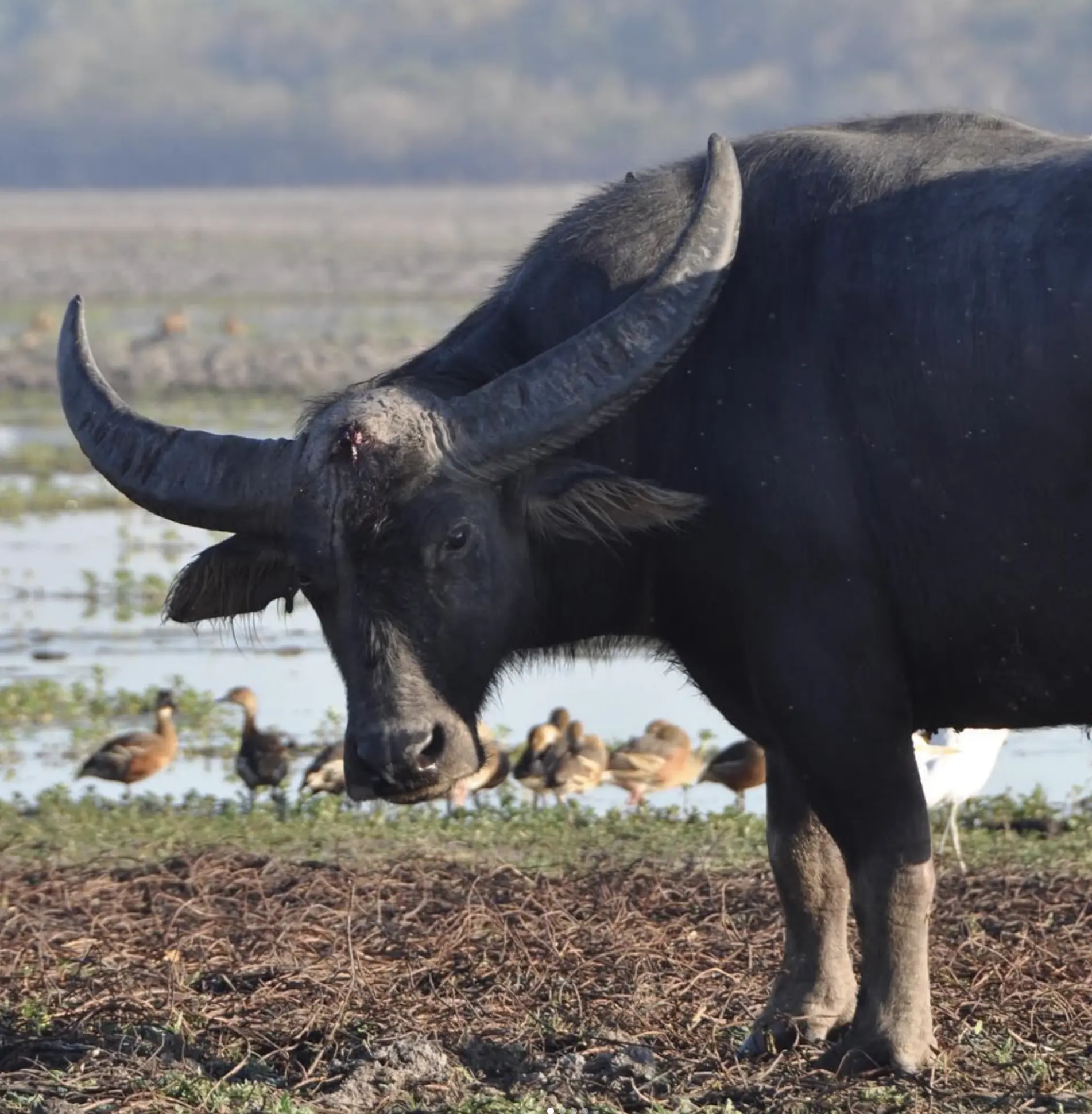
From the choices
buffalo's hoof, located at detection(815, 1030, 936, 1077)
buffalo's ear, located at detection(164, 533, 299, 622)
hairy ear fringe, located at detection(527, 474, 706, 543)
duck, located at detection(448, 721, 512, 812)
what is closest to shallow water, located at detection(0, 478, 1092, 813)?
duck, located at detection(448, 721, 512, 812)

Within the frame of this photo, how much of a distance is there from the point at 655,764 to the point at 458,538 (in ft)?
15.2

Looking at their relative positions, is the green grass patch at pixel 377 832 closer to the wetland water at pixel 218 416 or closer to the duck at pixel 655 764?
the duck at pixel 655 764

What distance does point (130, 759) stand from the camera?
364 inches

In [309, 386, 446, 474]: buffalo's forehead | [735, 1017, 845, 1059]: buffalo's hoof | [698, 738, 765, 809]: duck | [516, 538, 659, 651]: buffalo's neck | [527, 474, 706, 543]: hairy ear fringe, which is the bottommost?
[735, 1017, 845, 1059]: buffalo's hoof

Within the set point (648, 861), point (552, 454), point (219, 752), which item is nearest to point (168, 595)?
point (552, 454)

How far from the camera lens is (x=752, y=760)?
29.9 ft

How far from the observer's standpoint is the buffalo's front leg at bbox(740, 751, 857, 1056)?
5508 millimetres

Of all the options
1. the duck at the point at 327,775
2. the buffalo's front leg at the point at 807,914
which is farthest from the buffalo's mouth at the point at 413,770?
the duck at the point at 327,775

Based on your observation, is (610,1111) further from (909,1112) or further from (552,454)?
(552,454)

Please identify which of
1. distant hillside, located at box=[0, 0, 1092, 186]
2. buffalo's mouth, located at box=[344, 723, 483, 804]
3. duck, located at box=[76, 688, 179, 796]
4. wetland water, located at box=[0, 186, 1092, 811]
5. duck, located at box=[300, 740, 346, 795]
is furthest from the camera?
distant hillside, located at box=[0, 0, 1092, 186]

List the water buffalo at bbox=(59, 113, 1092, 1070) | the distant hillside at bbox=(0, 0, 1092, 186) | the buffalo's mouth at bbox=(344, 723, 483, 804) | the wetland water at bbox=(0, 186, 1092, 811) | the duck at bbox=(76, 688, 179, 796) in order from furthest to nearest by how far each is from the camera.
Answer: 1. the distant hillside at bbox=(0, 0, 1092, 186)
2. the wetland water at bbox=(0, 186, 1092, 811)
3. the duck at bbox=(76, 688, 179, 796)
4. the water buffalo at bbox=(59, 113, 1092, 1070)
5. the buffalo's mouth at bbox=(344, 723, 483, 804)

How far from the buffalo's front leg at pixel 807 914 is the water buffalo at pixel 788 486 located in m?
0.44

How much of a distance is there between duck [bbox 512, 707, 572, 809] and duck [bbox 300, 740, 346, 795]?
0.72 meters

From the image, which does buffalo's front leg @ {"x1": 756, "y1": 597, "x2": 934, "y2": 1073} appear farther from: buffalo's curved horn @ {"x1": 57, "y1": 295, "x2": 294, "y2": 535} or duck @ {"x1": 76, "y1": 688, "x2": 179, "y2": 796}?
duck @ {"x1": 76, "y1": 688, "x2": 179, "y2": 796}
